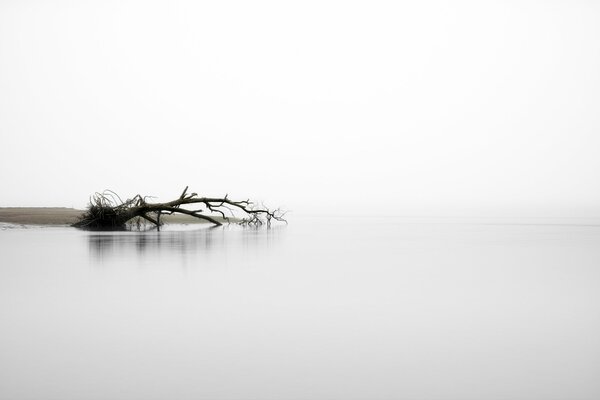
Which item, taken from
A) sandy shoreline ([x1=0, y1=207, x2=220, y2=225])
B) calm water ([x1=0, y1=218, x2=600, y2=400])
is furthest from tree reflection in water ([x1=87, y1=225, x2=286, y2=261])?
sandy shoreline ([x1=0, y1=207, x2=220, y2=225])

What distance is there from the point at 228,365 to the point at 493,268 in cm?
1108

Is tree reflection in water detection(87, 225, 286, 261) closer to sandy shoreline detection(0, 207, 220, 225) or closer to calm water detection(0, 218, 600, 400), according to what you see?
calm water detection(0, 218, 600, 400)

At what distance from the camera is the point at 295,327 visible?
863cm

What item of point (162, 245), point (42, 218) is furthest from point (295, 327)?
point (42, 218)

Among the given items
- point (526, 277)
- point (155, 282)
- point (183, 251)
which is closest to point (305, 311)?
point (155, 282)

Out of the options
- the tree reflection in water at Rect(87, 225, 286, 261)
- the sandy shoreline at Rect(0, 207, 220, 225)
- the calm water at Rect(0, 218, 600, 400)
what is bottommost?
the calm water at Rect(0, 218, 600, 400)

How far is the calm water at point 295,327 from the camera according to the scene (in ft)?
19.6

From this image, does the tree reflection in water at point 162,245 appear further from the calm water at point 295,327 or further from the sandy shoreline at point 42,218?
the sandy shoreline at point 42,218

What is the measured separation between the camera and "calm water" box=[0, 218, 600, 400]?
5961 mm

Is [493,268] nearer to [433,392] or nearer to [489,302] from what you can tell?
[489,302]

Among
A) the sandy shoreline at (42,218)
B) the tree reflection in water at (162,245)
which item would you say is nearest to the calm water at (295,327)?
the tree reflection in water at (162,245)

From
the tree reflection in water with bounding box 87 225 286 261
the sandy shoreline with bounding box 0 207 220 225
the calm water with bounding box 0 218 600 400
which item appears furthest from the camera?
the sandy shoreline with bounding box 0 207 220 225

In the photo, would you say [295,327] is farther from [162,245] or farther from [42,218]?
[42,218]

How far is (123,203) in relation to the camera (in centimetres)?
3081
